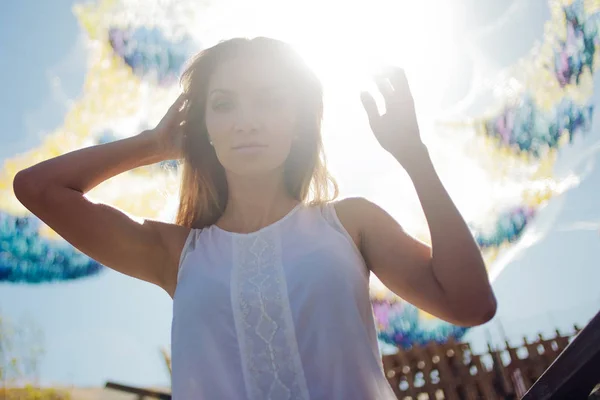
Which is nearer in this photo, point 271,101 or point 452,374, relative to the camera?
point 271,101

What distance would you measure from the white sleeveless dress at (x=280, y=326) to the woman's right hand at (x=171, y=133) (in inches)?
19.8

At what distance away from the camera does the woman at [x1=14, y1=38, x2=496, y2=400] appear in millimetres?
1103

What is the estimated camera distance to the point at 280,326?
1.16 metres

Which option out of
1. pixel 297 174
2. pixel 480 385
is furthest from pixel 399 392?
pixel 297 174

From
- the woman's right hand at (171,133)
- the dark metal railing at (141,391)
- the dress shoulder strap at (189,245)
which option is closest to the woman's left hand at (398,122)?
the dress shoulder strap at (189,245)

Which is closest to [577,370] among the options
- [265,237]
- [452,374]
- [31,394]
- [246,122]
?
[265,237]

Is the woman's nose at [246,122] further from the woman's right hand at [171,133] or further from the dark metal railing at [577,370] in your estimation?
the dark metal railing at [577,370]

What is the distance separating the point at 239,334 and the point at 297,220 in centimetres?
36

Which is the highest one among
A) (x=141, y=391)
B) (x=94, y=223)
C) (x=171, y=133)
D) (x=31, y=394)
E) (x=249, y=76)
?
(x=249, y=76)

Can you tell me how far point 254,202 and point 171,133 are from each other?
1.28 feet

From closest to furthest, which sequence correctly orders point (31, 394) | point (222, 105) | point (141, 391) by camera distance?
point (222, 105), point (141, 391), point (31, 394)

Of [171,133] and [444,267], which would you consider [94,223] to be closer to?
[171,133]

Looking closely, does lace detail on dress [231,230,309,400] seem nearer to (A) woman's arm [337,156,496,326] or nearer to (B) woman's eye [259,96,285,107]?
(A) woman's arm [337,156,496,326]

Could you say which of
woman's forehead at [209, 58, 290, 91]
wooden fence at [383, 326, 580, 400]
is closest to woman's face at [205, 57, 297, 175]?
woman's forehead at [209, 58, 290, 91]
